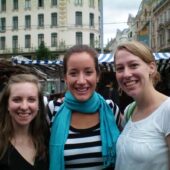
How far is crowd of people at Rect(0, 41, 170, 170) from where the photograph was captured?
93.8 inches

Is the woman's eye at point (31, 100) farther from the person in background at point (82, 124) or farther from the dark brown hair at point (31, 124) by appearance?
the person in background at point (82, 124)

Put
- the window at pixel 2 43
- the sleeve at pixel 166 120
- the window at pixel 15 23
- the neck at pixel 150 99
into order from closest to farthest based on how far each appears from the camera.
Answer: the sleeve at pixel 166 120 < the neck at pixel 150 99 < the window at pixel 15 23 < the window at pixel 2 43

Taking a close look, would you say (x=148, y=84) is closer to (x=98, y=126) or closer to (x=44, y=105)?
(x=98, y=126)

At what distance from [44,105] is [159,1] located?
60.5 m

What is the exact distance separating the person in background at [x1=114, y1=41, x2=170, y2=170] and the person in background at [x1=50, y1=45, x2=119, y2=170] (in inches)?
6.5

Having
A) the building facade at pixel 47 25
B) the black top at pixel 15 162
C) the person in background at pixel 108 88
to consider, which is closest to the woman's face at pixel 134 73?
the black top at pixel 15 162

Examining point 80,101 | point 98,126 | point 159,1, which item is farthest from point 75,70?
point 159,1

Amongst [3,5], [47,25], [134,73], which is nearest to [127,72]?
[134,73]

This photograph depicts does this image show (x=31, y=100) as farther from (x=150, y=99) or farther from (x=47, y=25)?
(x=47, y=25)

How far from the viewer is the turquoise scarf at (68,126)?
8.38 ft

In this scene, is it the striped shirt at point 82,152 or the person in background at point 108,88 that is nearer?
the striped shirt at point 82,152

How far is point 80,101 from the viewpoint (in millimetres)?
2678

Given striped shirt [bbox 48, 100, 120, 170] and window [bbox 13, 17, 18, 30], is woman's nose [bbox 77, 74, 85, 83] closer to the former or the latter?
striped shirt [bbox 48, 100, 120, 170]

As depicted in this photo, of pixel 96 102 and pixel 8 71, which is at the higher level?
pixel 8 71
